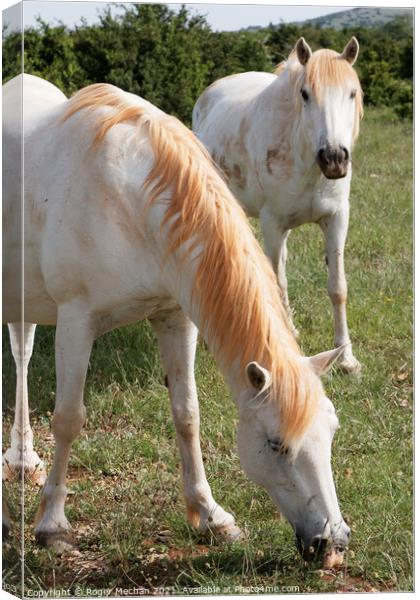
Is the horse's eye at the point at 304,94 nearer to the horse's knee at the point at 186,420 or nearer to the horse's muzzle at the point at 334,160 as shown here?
the horse's muzzle at the point at 334,160

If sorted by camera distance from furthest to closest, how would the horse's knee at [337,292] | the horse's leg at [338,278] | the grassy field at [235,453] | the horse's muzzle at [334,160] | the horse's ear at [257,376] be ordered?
the horse's knee at [337,292], the horse's leg at [338,278], the horse's muzzle at [334,160], the grassy field at [235,453], the horse's ear at [257,376]

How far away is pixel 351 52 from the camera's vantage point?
4492mm

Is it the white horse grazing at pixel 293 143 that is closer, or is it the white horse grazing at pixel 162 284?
the white horse grazing at pixel 162 284

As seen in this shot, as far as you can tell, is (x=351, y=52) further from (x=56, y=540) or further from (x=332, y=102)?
(x=56, y=540)

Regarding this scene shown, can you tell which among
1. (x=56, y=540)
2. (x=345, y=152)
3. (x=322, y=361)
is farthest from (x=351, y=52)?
(x=56, y=540)

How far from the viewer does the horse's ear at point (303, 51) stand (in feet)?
14.8

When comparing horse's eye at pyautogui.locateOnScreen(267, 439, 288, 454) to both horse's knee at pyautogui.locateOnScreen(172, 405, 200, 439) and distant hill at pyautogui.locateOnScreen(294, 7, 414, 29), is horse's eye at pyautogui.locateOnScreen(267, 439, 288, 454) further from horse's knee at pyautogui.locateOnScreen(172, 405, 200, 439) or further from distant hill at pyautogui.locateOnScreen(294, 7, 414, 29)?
distant hill at pyautogui.locateOnScreen(294, 7, 414, 29)

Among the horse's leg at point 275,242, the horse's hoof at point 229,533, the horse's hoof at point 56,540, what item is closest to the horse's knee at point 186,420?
the horse's hoof at point 229,533

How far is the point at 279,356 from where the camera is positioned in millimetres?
3350

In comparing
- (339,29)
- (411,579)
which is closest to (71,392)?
(411,579)

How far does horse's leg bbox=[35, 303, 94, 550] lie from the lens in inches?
152

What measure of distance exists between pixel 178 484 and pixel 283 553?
0.66m

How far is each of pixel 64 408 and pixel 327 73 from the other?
1963mm

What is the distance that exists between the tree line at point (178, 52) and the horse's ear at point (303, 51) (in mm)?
29
